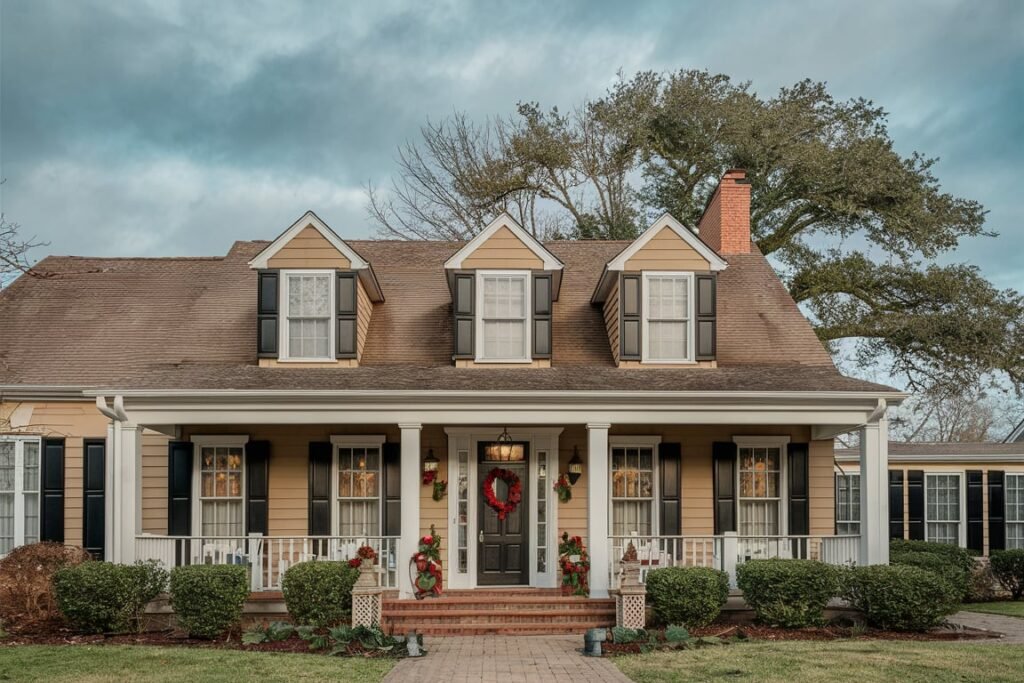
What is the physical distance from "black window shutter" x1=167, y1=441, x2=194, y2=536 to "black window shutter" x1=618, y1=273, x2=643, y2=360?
23.0 ft

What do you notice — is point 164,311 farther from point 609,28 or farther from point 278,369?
point 609,28

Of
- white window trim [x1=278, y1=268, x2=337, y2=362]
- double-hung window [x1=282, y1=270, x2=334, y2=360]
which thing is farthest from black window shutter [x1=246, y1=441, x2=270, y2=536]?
double-hung window [x1=282, y1=270, x2=334, y2=360]

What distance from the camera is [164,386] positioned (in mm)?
13352

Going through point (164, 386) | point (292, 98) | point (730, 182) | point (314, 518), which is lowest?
point (314, 518)

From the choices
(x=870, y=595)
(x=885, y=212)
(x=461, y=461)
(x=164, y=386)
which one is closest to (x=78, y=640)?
(x=164, y=386)

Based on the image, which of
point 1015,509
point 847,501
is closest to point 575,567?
point 847,501

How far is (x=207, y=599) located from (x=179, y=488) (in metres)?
3.26

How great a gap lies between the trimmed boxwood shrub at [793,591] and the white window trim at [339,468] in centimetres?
574

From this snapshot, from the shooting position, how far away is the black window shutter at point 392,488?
579 inches

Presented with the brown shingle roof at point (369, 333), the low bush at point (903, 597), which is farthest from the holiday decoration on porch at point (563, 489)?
the low bush at point (903, 597)

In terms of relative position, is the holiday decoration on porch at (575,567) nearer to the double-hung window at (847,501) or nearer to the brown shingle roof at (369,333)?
the brown shingle roof at (369,333)

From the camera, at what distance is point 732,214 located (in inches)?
739

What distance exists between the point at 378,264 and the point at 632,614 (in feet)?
28.5

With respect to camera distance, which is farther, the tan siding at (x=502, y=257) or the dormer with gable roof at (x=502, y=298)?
the tan siding at (x=502, y=257)
